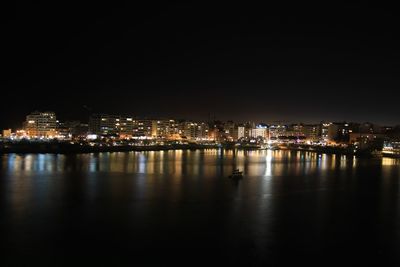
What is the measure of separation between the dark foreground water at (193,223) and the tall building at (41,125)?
123 ft

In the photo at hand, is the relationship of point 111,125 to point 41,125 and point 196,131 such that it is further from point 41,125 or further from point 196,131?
point 196,131

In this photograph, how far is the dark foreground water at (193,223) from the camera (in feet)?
18.2

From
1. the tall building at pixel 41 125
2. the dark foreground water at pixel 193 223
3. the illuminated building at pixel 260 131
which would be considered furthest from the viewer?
the illuminated building at pixel 260 131

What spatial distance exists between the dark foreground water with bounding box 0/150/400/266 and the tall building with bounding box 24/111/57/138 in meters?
37.5

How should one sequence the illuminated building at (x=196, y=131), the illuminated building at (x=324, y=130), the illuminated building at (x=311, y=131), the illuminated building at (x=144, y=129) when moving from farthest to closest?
the illuminated building at (x=311, y=131)
the illuminated building at (x=324, y=130)
the illuminated building at (x=196, y=131)
the illuminated building at (x=144, y=129)

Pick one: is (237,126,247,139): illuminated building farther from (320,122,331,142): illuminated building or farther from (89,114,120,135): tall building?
(89,114,120,135): tall building

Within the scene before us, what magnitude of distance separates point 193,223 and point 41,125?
45.0 meters

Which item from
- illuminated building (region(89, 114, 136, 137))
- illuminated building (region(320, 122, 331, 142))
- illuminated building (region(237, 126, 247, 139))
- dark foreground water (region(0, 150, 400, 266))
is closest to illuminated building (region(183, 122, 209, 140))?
illuminated building (region(237, 126, 247, 139))

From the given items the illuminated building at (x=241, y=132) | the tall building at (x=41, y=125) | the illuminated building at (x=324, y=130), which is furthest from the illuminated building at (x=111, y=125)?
the illuminated building at (x=324, y=130)

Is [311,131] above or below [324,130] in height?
below

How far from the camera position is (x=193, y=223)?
24.1ft

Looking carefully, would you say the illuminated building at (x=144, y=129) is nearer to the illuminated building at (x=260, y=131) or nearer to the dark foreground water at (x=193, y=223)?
the illuminated building at (x=260, y=131)

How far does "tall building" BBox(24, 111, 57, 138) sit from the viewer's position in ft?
158

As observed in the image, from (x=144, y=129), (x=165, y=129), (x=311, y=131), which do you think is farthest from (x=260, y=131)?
(x=144, y=129)
